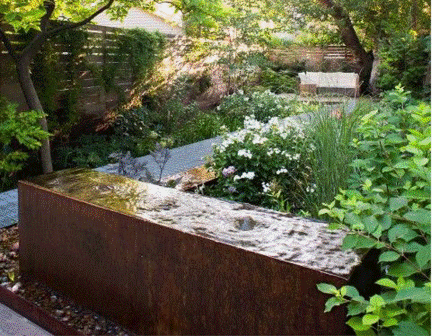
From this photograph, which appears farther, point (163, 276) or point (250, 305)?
point (163, 276)

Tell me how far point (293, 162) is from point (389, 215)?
2.31m

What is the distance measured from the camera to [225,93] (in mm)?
11367

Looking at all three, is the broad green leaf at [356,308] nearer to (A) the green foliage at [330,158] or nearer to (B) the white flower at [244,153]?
(A) the green foliage at [330,158]

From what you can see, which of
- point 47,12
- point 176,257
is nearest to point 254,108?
point 47,12

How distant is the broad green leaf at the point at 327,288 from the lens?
4.87 feet

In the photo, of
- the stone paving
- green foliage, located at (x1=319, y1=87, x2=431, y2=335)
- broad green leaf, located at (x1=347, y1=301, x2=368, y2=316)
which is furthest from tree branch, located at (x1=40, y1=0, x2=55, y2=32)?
broad green leaf, located at (x1=347, y1=301, x2=368, y2=316)

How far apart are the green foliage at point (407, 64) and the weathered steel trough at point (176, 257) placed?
719cm

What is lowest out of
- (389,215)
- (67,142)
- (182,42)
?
(67,142)

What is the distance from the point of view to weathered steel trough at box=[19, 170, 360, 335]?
5.73ft

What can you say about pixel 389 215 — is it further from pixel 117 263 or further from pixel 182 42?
pixel 182 42

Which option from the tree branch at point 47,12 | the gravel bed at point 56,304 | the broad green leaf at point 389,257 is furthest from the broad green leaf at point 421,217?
the tree branch at point 47,12

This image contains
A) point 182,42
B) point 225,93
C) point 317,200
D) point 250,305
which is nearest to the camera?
point 250,305

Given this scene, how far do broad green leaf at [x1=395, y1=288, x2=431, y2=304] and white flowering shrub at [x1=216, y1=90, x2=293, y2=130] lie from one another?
689 centimetres

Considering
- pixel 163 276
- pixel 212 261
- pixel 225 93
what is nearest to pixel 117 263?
pixel 163 276
